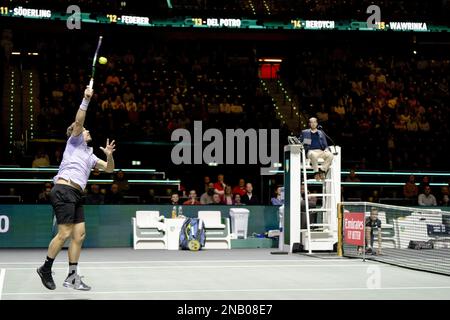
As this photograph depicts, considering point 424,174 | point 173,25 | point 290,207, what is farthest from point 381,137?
point 290,207

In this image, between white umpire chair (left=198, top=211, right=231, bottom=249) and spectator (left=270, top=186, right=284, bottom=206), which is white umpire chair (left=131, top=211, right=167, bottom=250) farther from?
spectator (left=270, top=186, right=284, bottom=206)

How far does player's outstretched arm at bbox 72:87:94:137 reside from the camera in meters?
10.0

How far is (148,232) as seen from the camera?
20109 mm

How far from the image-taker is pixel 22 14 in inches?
1214

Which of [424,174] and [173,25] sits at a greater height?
[173,25]

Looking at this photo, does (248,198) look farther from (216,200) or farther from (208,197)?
(208,197)

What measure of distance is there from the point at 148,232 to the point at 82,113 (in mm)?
10345

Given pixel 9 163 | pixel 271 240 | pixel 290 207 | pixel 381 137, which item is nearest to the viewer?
pixel 290 207

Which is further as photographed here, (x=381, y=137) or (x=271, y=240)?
(x=381, y=137)

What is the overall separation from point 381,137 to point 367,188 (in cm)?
389

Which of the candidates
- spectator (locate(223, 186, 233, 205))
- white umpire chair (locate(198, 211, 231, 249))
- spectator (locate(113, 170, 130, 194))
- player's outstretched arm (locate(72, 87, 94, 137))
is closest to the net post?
white umpire chair (locate(198, 211, 231, 249))

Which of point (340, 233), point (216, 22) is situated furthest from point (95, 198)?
point (216, 22)

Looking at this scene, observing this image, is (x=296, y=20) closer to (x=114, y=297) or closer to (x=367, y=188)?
(x=367, y=188)

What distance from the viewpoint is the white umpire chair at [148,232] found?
1992 cm
